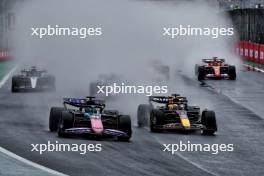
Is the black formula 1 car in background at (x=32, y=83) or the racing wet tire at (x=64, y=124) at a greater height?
the black formula 1 car in background at (x=32, y=83)

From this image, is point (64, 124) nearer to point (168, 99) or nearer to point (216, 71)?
point (168, 99)

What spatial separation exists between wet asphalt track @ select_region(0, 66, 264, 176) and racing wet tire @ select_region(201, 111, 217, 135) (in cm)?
32

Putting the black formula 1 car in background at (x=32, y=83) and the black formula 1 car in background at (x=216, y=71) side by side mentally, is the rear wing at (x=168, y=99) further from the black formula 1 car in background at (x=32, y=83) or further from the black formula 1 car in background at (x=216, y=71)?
the black formula 1 car in background at (x=216, y=71)

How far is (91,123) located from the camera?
84.6 feet

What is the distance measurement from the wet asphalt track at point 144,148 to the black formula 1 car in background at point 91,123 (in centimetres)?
30

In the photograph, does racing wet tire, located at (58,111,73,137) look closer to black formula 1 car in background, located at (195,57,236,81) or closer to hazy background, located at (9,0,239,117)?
hazy background, located at (9,0,239,117)

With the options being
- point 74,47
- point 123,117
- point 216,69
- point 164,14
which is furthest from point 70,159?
point 164,14

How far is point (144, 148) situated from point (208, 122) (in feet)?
12.3

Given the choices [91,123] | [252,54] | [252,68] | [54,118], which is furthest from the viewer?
[252,54]

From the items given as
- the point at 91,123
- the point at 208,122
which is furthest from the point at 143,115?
the point at 91,123

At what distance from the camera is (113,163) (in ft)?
70.1

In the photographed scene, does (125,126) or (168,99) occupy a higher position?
(168,99)

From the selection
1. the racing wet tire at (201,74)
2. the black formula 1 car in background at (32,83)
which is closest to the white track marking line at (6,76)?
the black formula 1 car in background at (32,83)

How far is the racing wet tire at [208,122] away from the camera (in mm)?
27375
